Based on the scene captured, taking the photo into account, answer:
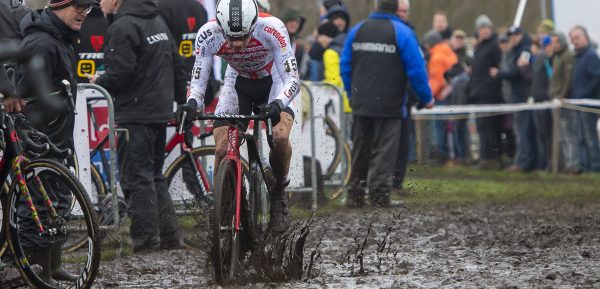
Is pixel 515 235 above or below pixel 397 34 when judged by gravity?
below

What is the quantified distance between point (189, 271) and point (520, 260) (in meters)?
2.46

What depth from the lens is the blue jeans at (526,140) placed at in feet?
72.8

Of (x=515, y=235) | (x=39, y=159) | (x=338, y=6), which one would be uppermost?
(x=338, y=6)

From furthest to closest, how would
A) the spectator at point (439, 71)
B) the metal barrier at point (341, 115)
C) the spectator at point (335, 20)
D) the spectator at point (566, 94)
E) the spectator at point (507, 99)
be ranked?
the spectator at point (439, 71), the spectator at point (507, 99), the spectator at point (566, 94), the spectator at point (335, 20), the metal barrier at point (341, 115)

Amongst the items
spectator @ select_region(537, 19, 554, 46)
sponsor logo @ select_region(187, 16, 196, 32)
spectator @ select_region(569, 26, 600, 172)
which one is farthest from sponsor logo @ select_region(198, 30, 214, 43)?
spectator @ select_region(537, 19, 554, 46)

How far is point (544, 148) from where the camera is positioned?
870 inches

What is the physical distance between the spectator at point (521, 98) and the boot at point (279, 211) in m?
12.2

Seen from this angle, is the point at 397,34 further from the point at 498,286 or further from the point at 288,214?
the point at 498,286

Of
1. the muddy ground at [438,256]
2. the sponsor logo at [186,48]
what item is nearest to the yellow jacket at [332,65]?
the muddy ground at [438,256]

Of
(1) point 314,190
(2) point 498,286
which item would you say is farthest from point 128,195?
(2) point 498,286

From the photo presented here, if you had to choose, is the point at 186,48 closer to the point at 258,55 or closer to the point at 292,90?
the point at 258,55

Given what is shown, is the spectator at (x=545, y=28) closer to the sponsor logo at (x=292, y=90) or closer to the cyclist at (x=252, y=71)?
the cyclist at (x=252, y=71)

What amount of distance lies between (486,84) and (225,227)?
45.4ft

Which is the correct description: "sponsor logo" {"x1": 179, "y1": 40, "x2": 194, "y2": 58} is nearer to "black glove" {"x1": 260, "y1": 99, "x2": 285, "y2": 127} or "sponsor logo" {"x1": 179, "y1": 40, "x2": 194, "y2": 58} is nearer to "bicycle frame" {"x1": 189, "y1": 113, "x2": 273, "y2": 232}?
"bicycle frame" {"x1": 189, "y1": 113, "x2": 273, "y2": 232}
